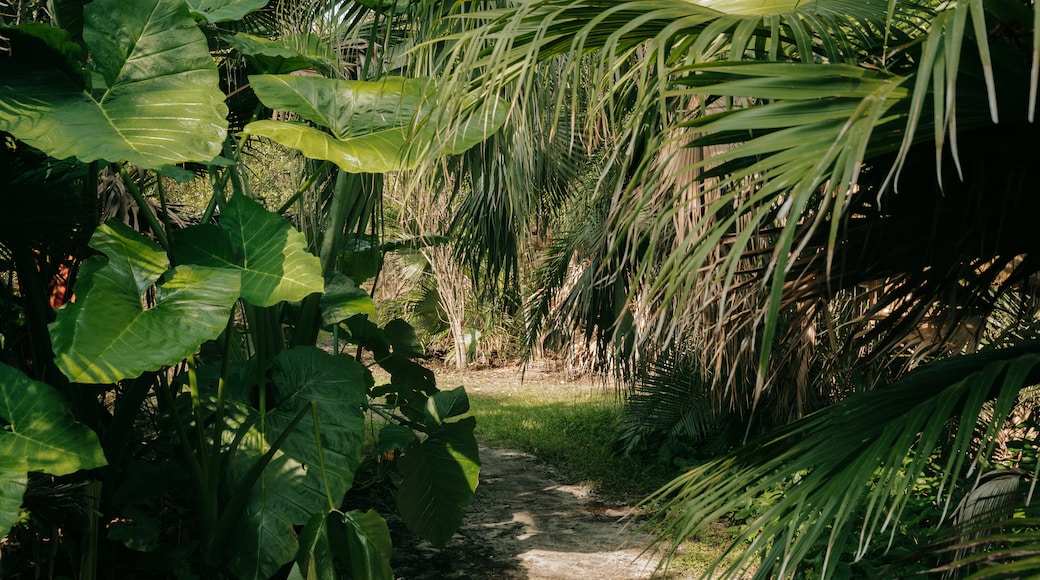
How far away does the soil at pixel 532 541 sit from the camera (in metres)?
4.51

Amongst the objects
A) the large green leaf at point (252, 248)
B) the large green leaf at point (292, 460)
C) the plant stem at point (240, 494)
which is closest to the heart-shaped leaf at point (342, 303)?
the large green leaf at point (292, 460)

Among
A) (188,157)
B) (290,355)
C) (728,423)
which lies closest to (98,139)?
(188,157)

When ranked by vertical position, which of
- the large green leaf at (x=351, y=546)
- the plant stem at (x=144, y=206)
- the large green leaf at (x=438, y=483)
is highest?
the plant stem at (x=144, y=206)

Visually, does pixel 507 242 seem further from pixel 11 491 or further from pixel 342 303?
pixel 11 491

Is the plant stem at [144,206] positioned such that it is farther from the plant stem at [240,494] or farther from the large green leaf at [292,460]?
the plant stem at [240,494]

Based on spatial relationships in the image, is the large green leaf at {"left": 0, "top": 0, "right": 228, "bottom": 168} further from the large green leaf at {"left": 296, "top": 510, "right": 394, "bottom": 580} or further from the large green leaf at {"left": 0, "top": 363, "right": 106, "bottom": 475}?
the large green leaf at {"left": 296, "top": 510, "right": 394, "bottom": 580}

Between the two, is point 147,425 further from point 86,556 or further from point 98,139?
point 98,139

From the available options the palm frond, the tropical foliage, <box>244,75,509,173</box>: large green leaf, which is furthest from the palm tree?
<box>244,75,509,173</box>: large green leaf

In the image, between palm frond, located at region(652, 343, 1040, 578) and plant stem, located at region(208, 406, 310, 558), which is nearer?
palm frond, located at region(652, 343, 1040, 578)

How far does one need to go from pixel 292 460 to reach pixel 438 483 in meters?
0.91

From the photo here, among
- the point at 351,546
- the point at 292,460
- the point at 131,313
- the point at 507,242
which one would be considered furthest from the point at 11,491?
the point at 507,242

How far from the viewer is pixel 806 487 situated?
63.5 inches

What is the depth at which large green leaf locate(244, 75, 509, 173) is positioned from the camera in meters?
2.87

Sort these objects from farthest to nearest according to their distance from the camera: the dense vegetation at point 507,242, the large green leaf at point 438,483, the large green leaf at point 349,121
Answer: the large green leaf at point 438,483
the large green leaf at point 349,121
the dense vegetation at point 507,242
